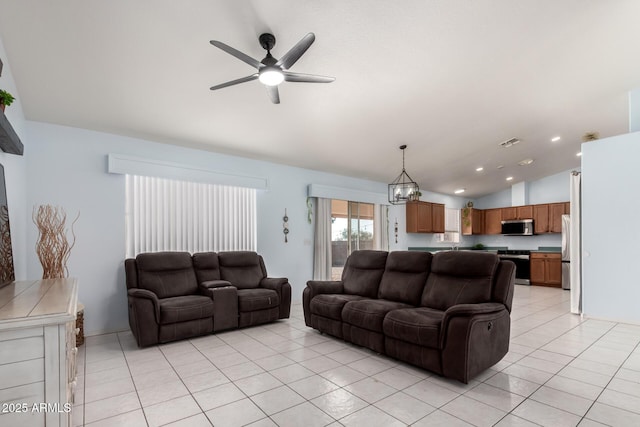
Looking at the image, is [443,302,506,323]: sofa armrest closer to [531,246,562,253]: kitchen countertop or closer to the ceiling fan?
the ceiling fan

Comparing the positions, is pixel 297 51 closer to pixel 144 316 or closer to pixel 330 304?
pixel 330 304

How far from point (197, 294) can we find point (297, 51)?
3504mm

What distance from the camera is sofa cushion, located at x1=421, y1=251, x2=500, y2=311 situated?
3.14m

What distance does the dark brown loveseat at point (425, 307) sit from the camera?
2670 millimetres

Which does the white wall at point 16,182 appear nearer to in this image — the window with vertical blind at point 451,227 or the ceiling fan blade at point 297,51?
the ceiling fan blade at point 297,51

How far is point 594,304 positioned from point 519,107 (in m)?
3.24

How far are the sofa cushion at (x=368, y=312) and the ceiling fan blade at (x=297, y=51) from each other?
99.8 inches

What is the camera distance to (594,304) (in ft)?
15.9

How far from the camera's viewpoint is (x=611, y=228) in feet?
15.3

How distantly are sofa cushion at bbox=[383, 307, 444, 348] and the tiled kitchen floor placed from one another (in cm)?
33

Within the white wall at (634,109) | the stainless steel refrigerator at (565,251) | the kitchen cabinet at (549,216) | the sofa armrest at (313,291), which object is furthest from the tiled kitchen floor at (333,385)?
the kitchen cabinet at (549,216)

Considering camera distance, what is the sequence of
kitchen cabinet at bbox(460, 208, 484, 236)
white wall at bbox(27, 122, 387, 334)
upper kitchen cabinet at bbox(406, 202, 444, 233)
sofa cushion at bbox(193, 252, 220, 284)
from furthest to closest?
kitchen cabinet at bbox(460, 208, 484, 236) < upper kitchen cabinet at bbox(406, 202, 444, 233) < sofa cushion at bbox(193, 252, 220, 284) < white wall at bbox(27, 122, 387, 334)

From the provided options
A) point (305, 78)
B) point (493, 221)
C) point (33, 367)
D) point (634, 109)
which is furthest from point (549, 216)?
point (33, 367)

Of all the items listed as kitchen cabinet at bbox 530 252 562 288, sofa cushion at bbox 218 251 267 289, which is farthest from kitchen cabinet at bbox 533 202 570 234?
sofa cushion at bbox 218 251 267 289
